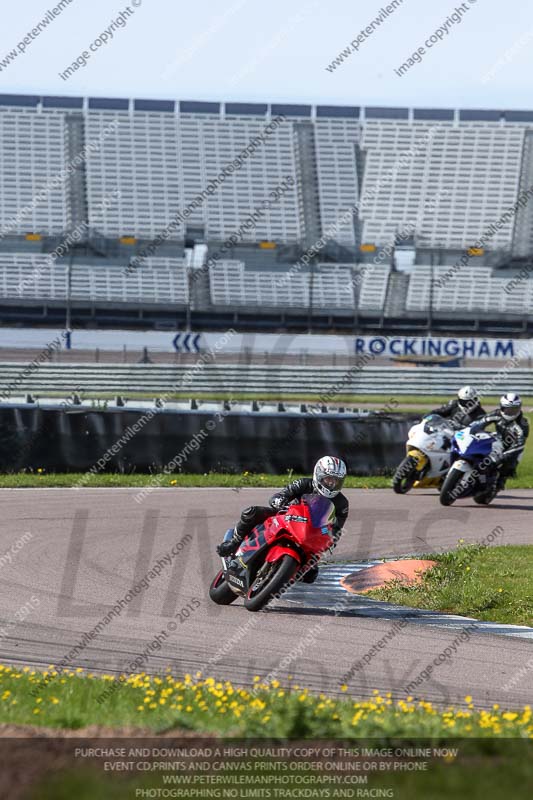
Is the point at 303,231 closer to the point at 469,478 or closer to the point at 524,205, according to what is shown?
the point at 524,205

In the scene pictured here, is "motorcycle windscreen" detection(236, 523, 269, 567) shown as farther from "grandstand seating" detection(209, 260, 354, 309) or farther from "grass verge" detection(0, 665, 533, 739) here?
"grandstand seating" detection(209, 260, 354, 309)

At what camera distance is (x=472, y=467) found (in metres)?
17.0

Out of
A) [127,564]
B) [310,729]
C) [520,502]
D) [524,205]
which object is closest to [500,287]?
[524,205]

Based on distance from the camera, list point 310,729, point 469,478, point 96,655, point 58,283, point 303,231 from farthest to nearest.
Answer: point 303,231
point 58,283
point 469,478
point 96,655
point 310,729

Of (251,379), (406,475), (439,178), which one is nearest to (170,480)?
(406,475)

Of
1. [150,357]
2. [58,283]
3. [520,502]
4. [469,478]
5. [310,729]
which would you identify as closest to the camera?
[310,729]

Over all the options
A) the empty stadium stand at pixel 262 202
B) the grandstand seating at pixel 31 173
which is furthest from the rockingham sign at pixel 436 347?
the grandstand seating at pixel 31 173

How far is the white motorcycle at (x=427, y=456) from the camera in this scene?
58.3ft

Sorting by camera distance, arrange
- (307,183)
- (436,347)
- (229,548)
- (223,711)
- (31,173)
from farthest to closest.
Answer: (307,183) < (31,173) < (436,347) < (229,548) < (223,711)

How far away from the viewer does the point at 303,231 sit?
62250 millimetres

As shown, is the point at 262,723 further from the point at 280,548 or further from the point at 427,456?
the point at 427,456

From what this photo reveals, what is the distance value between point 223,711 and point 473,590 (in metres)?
4.97

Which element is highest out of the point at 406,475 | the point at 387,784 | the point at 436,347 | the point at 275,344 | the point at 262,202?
the point at 262,202

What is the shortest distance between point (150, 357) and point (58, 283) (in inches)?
543
